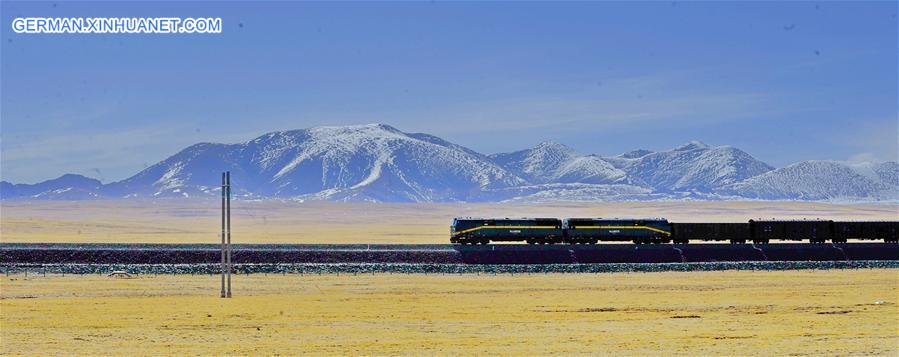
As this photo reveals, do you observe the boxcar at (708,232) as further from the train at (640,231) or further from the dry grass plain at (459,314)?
the dry grass plain at (459,314)

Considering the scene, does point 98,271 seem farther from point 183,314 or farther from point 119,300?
point 183,314

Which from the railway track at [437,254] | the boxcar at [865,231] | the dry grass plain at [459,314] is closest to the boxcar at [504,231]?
the railway track at [437,254]

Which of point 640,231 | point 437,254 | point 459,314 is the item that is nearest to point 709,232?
point 640,231

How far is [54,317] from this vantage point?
3756 cm

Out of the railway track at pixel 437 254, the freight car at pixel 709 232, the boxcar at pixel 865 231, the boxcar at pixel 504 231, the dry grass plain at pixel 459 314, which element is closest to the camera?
the dry grass plain at pixel 459 314

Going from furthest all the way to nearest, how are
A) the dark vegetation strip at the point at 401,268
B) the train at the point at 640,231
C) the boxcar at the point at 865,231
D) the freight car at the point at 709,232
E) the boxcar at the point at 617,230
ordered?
the boxcar at the point at 865,231 < the freight car at the point at 709,232 < the boxcar at the point at 617,230 < the train at the point at 640,231 < the dark vegetation strip at the point at 401,268

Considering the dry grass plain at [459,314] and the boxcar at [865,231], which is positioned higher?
the boxcar at [865,231]

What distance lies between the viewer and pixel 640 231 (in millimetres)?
73250

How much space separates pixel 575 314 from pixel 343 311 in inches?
310

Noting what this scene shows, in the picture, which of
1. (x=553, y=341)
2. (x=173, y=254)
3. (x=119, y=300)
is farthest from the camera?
(x=173, y=254)

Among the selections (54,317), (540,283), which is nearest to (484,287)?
(540,283)

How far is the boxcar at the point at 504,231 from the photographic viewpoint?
71250 mm

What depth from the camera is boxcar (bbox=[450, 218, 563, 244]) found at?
7125 cm

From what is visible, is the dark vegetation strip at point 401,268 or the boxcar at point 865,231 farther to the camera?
the boxcar at point 865,231
